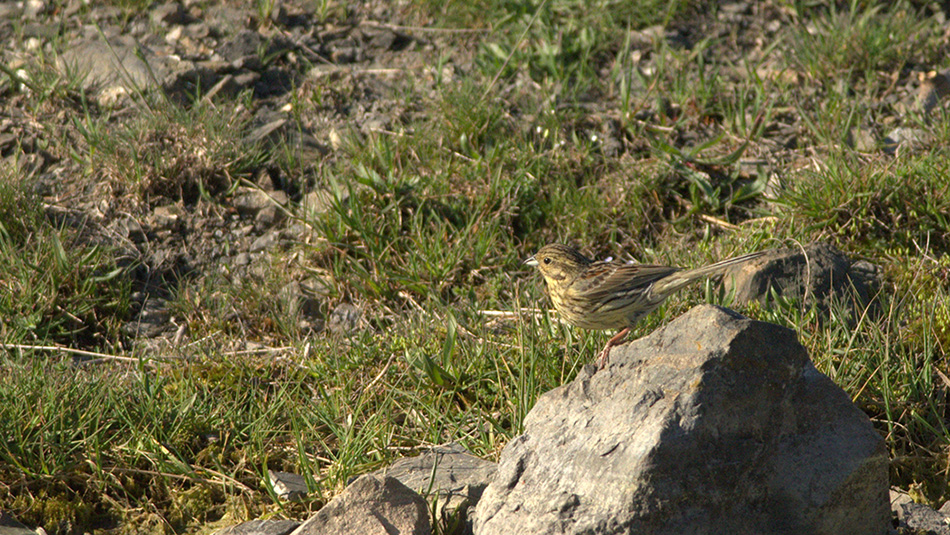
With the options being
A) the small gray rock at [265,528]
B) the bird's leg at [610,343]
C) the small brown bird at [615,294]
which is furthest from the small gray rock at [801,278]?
the small gray rock at [265,528]

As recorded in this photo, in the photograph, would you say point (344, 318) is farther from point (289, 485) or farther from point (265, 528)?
A: point (265, 528)

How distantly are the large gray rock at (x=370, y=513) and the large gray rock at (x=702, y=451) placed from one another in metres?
0.27

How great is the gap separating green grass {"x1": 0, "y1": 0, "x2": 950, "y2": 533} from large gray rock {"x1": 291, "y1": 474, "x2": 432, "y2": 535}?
1.92 ft

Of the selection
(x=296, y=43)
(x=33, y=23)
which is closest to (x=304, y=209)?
(x=296, y=43)

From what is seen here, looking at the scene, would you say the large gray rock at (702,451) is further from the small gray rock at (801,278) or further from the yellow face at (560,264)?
the small gray rock at (801,278)

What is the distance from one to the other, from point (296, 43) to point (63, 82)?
6.27 feet

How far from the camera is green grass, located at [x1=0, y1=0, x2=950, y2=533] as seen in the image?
14.4 feet

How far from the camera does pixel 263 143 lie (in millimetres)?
6852

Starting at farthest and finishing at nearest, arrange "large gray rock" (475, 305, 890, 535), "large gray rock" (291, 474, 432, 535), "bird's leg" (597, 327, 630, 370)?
"bird's leg" (597, 327, 630, 370), "large gray rock" (291, 474, 432, 535), "large gray rock" (475, 305, 890, 535)

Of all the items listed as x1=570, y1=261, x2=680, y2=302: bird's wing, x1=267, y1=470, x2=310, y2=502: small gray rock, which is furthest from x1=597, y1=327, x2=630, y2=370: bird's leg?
x1=267, y1=470, x2=310, y2=502: small gray rock

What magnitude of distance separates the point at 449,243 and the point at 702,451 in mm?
3107

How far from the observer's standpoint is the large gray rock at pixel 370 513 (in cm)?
353

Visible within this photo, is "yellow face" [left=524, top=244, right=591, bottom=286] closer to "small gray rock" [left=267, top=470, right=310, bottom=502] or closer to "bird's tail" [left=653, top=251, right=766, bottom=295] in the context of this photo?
"bird's tail" [left=653, top=251, right=766, bottom=295]

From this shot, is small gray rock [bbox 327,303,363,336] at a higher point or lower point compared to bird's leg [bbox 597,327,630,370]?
lower
